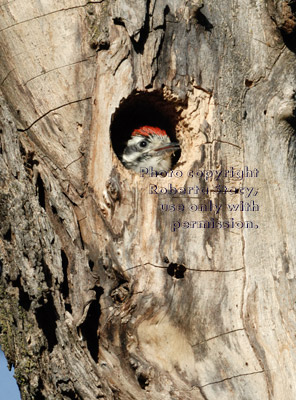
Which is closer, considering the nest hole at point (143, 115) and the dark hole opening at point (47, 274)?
the dark hole opening at point (47, 274)

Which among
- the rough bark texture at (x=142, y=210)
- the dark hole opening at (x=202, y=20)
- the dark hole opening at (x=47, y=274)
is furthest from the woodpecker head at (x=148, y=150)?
the dark hole opening at (x=47, y=274)

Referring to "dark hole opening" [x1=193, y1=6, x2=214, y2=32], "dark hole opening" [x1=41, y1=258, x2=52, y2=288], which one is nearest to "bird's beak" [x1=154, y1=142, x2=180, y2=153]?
"dark hole opening" [x1=193, y1=6, x2=214, y2=32]

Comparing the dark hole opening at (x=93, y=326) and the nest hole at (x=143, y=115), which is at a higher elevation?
the nest hole at (x=143, y=115)

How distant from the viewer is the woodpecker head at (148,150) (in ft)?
16.8

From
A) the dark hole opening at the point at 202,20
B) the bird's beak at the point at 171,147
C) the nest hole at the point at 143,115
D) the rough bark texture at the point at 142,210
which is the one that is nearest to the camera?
the rough bark texture at the point at 142,210

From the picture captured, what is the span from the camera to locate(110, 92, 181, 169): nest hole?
12.3 ft

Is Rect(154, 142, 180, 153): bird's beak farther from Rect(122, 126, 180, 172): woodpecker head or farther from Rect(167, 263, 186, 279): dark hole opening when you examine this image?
Rect(167, 263, 186, 279): dark hole opening

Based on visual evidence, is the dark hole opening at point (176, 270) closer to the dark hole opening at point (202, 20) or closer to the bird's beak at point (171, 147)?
the dark hole opening at point (202, 20)

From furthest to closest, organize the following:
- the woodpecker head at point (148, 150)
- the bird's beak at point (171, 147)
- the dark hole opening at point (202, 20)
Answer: the woodpecker head at point (148, 150), the bird's beak at point (171, 147), the dark hole opening at point (202, 20)

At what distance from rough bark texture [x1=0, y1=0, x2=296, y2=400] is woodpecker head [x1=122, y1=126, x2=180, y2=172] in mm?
1267

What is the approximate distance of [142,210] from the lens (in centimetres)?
336

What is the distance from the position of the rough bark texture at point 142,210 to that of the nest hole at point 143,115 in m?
0.05

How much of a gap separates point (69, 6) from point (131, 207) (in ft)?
4.37

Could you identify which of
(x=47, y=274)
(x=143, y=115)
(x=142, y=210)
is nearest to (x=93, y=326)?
(x=47, y=274)
